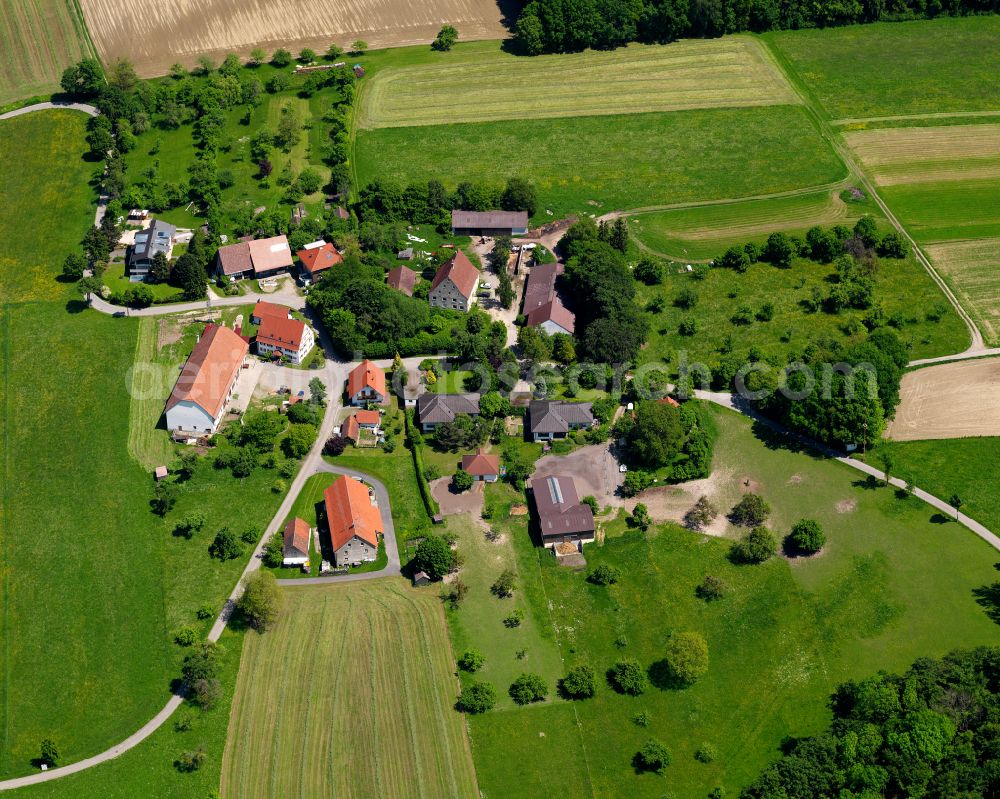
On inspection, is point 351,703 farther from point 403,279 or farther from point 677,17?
point 677,17

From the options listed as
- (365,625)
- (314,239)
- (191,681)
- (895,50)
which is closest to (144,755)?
(191,681)

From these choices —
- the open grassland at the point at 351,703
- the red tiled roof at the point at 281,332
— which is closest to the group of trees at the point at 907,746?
the open grassland at the point at 351,703

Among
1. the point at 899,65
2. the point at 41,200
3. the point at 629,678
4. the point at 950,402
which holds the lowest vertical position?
the point at 950,402

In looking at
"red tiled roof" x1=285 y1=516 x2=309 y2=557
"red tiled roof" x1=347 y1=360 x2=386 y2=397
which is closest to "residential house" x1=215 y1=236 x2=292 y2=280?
"red tiled roof" x1=347 y1=360 x2=386 y2=397

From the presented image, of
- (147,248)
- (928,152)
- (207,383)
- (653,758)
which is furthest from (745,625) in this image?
(928,152)

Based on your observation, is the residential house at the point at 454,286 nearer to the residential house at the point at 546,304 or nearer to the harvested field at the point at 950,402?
the residential house at the point at 546,304

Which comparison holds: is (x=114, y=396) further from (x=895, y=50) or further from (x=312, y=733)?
(x=895, y=50)
